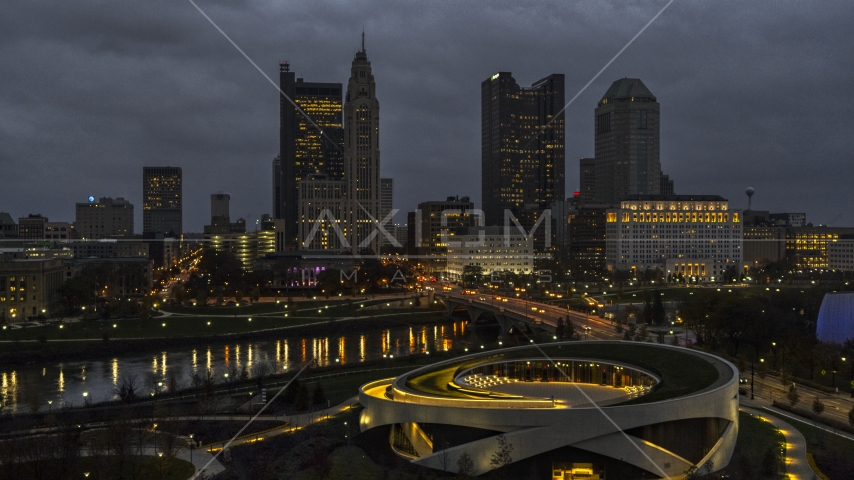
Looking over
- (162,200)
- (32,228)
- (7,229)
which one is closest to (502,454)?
(7,229)

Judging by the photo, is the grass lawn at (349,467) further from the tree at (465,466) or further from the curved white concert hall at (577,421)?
the tree at (465,466)

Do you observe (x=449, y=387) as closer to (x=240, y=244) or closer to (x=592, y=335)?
(x=592, y=335)

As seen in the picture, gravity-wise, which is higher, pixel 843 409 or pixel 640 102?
pixel 640 102

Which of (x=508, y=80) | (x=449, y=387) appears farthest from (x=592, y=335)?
(x=508, y=80)

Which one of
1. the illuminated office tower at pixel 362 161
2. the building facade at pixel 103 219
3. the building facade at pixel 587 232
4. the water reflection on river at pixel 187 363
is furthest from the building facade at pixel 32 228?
the water reflection on river at pixel 187 363

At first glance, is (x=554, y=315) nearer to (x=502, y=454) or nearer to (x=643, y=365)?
(x=643, y=365)

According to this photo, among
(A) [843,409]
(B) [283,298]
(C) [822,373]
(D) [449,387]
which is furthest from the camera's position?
(B) [283,298]
